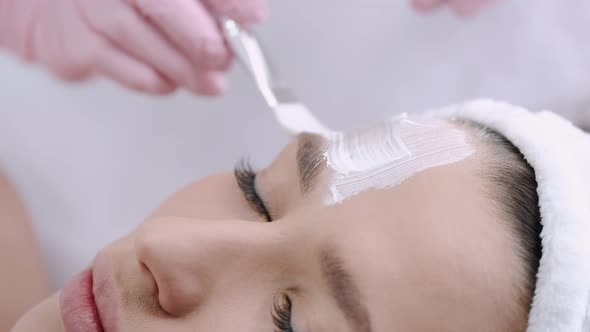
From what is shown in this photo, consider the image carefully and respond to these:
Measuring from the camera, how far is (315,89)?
4.58 feet

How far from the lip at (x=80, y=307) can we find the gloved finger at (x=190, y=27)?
0.41 metres

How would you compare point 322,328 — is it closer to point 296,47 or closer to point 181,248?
point 181,248

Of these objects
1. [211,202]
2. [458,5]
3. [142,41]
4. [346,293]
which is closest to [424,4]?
[458,5]

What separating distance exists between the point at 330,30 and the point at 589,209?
3.01 ft

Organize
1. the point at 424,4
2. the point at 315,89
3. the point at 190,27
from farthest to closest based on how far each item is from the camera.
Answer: the point at 315,89
the point at 424,4
the point at 190,27

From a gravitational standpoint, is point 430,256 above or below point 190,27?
below

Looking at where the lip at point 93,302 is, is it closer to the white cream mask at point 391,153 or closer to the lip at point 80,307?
the lip at point 80,307

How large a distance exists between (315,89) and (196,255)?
0.85 meters

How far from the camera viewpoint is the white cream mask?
61cm

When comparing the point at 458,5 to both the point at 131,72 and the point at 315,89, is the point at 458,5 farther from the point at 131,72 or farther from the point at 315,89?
the point at 131,72

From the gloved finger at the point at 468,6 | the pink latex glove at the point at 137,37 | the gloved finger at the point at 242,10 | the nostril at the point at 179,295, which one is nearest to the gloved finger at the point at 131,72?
the pink latex glove at the point at 137,37

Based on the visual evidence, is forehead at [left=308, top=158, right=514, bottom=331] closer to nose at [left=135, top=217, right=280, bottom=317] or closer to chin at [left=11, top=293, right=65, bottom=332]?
nose at [left=135, top=217, right=280, bottom=317]

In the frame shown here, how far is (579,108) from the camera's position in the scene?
1.34m

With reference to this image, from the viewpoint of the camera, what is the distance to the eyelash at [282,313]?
1.94ft
